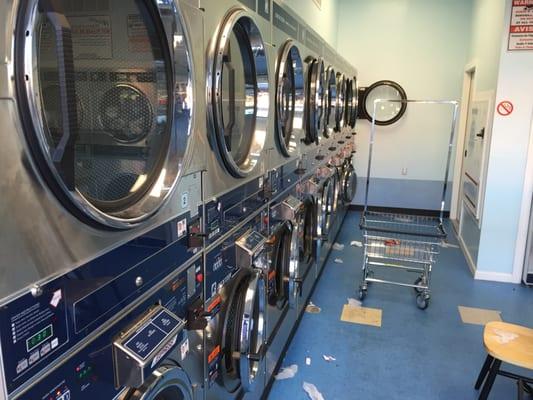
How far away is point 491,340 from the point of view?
229cm

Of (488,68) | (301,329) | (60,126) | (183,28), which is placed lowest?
(301,329)

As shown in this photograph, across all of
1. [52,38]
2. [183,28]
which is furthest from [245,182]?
[52,38]

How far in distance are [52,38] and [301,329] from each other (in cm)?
280

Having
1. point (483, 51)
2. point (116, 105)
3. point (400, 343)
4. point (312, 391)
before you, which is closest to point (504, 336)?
point (400, 343)

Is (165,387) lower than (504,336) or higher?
higher

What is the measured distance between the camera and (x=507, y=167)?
397cm

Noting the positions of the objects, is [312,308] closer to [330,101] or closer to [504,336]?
[504,336]

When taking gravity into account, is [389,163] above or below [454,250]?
above

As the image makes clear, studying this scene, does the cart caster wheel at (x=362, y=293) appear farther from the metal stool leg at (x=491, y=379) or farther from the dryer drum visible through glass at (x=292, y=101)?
the dryer drum visible through glass at (x=292, y=101)

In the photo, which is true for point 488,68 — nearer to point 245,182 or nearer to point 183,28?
point 245,182

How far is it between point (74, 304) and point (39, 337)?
90mm

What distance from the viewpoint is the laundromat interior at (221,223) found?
2.44 ft

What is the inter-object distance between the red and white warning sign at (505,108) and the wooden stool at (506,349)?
222 cm

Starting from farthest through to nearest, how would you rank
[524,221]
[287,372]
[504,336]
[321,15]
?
[321,15] → [524,221] → [287,372] → [504,336]
